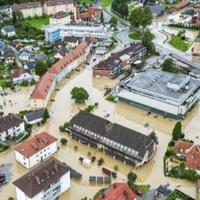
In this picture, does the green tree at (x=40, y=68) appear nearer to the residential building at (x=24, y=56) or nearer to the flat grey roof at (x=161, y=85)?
the residential building at (x=24, y=56)

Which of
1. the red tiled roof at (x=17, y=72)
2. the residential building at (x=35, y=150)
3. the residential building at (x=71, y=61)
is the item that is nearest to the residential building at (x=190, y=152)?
the residential building at (x=35, y=150)

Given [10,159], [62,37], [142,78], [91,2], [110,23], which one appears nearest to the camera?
[10,159]

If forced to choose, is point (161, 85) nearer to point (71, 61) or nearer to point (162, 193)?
point (71, 61)

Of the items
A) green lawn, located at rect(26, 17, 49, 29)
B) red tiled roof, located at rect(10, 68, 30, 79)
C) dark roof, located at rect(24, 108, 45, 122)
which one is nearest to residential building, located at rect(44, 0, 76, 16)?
green lawn, located at rect(26, 17, 49, 29)

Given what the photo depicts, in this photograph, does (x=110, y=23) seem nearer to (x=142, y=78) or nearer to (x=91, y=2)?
(x=91, y=2)

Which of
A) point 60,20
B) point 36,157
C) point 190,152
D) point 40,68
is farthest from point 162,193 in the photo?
point 60,20

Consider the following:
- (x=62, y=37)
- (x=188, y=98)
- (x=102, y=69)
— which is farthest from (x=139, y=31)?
(x=188, y=98)

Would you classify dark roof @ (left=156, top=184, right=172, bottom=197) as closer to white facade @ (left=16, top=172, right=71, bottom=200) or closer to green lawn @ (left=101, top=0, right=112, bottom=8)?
white facade @ (left=16, top=172, right=71, bottom=200)
